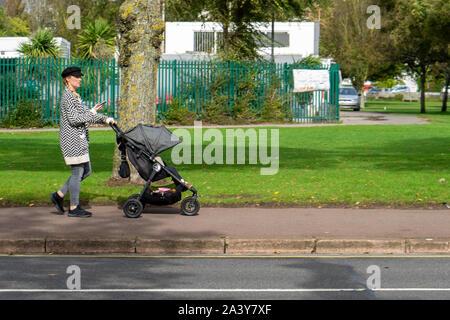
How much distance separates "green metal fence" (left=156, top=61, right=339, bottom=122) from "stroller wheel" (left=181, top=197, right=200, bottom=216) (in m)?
20.2

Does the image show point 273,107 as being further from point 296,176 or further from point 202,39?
point 296,176

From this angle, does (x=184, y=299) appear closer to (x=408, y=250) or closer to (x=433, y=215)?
(x=408, y=250)

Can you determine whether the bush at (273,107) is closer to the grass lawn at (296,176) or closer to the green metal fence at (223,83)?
the green metal fence at (223,83)

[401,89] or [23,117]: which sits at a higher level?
[401,89]

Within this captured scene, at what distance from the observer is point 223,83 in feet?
102

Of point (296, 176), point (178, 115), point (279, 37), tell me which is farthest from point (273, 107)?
point (279, 37)

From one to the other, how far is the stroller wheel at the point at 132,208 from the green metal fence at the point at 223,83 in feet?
66.7

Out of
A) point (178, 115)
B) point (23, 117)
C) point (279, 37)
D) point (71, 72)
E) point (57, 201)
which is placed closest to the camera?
point (71, 72)

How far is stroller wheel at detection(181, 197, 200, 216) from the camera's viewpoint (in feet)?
33.7

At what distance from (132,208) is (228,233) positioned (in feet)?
5.48

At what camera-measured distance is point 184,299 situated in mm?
6387
